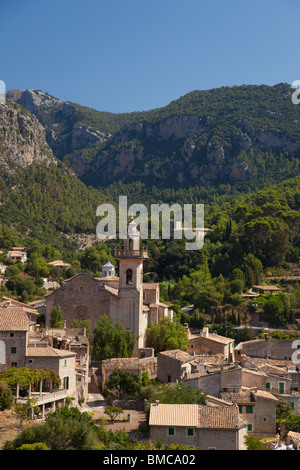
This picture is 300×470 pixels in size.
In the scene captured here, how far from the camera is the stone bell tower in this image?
4338 cm

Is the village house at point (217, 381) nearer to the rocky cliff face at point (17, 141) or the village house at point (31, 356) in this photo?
the village house at point (31, 356)

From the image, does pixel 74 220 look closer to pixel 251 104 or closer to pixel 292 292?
pixel 292 292

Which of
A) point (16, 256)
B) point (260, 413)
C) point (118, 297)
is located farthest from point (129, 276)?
point (16, 256)

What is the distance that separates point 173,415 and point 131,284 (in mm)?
15433

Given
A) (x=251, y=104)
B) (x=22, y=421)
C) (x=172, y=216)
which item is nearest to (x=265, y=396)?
(x=22, y=421)

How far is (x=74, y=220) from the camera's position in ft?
411

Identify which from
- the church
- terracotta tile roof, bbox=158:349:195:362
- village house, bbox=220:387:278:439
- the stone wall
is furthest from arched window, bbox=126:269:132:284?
the stone wall

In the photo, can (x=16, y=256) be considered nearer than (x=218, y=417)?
No

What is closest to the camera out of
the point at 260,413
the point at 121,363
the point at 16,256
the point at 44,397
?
the point at 44,397

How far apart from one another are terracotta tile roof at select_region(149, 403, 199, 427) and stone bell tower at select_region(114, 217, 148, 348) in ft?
43.9

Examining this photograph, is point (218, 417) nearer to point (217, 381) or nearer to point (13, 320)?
point (217, 381)

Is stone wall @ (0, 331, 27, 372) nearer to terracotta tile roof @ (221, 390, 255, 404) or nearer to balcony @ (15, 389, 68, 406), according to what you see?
balcony @ (15, 389, 68, 406)

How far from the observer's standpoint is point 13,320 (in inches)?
1299

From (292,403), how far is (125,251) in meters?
13.8
